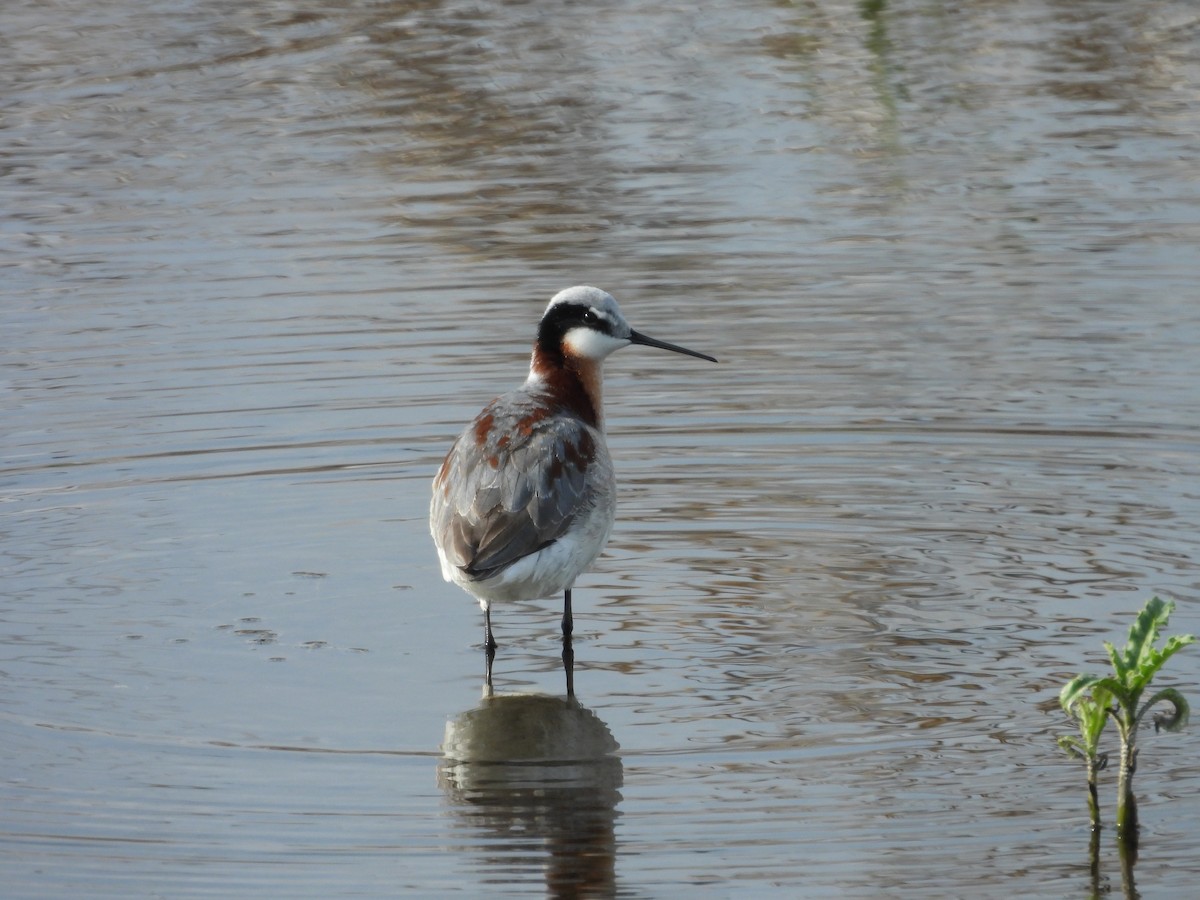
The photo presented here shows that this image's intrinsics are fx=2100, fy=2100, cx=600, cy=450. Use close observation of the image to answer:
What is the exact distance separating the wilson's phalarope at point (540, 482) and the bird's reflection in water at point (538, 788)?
0.35m

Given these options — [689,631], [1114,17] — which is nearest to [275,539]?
[689,631]

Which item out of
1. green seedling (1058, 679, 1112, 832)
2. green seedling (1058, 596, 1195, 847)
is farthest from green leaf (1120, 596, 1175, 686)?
green seedling (1058, 679, 1112, 832)

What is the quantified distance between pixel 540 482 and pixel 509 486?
0.14 metres

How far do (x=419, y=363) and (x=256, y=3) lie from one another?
40.3 ft

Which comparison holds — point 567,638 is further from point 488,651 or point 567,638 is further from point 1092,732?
point 1092,732

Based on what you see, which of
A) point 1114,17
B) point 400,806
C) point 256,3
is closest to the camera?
point 400,806

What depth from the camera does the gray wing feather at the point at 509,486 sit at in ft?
28.9

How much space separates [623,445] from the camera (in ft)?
39.3

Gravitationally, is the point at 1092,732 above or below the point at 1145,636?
below

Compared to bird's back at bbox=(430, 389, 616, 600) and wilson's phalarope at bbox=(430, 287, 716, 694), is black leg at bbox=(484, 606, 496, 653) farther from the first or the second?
bird's back at bbox=(430, 389, 616, 600)

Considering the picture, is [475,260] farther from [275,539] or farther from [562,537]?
[562,537]

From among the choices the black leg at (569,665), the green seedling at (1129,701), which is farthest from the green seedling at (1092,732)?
the black leg at (569,665)

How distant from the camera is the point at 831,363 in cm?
1291

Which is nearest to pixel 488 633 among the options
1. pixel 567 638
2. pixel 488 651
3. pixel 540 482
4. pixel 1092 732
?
pixel 488 651
